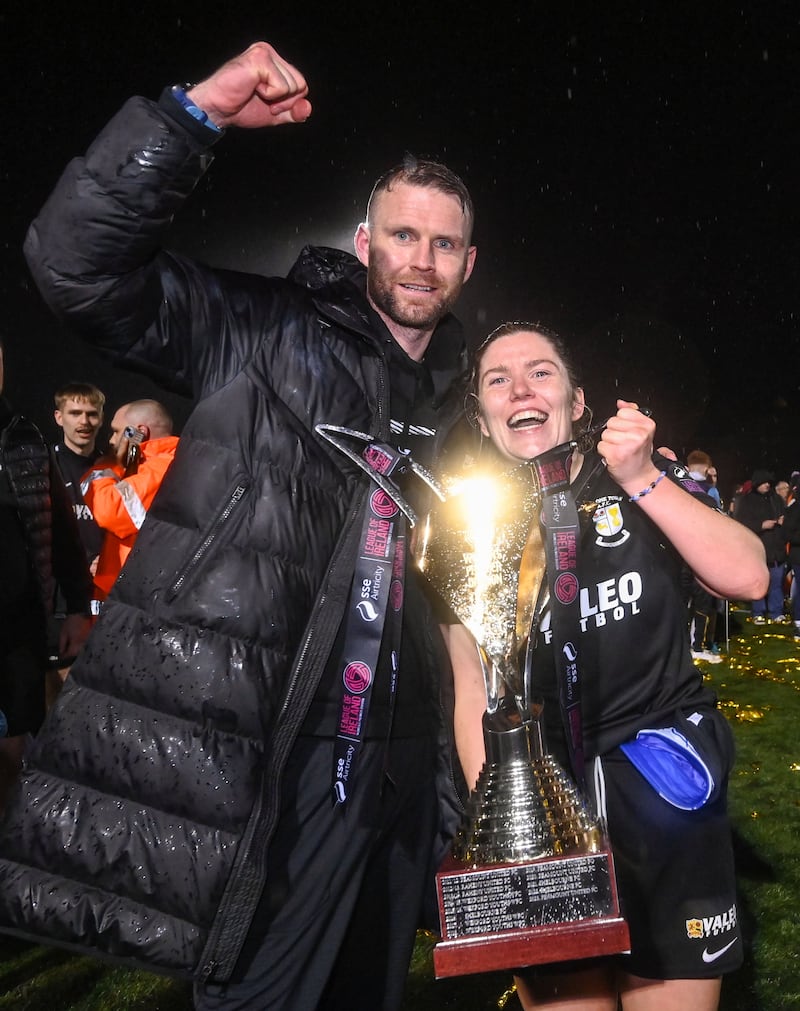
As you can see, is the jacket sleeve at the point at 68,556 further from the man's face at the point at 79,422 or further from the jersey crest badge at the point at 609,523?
the jersey crest badge at the point at 609,523

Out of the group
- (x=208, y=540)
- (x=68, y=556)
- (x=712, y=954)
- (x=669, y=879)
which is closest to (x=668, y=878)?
(x=669, y=879)

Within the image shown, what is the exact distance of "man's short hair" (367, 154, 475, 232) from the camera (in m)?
1.90

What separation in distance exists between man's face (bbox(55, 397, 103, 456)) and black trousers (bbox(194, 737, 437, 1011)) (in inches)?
139

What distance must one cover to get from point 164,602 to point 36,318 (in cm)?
998

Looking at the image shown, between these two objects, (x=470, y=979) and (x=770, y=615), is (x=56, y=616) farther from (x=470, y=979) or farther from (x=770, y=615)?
(x=770, y=615)

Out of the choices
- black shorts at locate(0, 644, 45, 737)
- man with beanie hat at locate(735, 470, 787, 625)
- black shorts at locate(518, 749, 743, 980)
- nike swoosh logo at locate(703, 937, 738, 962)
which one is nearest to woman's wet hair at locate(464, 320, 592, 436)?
black shorts at locate(518, 749, 743, 980)

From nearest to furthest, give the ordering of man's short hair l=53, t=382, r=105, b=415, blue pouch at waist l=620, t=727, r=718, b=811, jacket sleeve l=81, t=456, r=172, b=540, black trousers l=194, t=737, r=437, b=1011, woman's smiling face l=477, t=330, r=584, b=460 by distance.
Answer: black trousers l=194, t=737, r=437, b=1011, blue pouch at waist l=620, t=727, r=718, b=811, woman's smiling face l=477, t=330, r=584, b=460, jacket sleeve l=81, t=456, r=172, b=540, man's short hair l=53, t=382, r=105, b=415

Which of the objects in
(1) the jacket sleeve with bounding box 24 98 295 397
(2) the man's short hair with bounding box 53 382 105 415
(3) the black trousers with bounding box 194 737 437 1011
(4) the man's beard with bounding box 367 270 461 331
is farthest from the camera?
(2) the man's short hair with bounding box 53 382 105 415

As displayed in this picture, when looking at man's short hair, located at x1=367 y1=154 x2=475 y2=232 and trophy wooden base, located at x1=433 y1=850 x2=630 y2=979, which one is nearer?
trophy wooden base, located at x1=433 y1=850 x2=630 y2=979

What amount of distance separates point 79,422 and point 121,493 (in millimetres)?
743

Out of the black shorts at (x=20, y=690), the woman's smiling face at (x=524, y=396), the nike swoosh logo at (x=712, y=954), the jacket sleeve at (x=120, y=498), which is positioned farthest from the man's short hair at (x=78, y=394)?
the nike swoosh logo at (x=712, y=954)

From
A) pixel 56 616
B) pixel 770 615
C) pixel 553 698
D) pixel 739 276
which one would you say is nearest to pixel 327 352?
pixel 553 698

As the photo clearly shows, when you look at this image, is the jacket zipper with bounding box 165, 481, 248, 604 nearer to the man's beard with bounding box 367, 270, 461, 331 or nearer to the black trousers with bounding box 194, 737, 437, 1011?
the black trousers with bounding box 194, 737, 437, 1011

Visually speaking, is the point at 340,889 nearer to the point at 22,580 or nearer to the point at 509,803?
the point at 509,803
